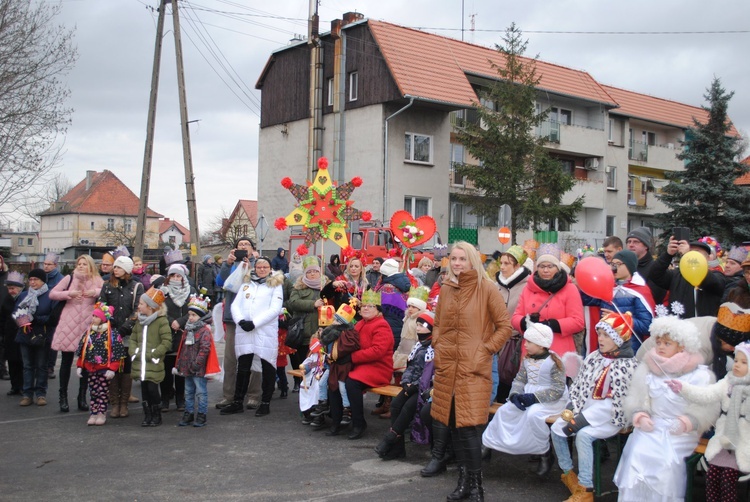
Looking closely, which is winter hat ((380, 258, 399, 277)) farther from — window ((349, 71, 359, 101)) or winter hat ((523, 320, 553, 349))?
window ((349, 71, 359, 101))

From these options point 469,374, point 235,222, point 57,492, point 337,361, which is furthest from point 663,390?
point 235,222

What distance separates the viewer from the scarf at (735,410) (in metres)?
5.12

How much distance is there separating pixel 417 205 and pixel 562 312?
25.5m

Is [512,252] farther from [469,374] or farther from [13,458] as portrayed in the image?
[13,458]

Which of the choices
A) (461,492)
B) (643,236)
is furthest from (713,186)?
(461,492)

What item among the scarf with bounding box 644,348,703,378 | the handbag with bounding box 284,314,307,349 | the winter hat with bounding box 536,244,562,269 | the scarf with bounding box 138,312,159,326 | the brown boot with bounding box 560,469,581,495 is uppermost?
the winter hat with bounding box 536,244,562,269

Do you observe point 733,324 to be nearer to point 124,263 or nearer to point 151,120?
point 124,263

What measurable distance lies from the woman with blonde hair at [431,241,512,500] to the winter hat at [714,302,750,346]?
5.27ft

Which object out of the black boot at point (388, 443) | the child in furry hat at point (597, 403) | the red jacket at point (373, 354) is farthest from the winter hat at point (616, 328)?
the red jacket at point (373, 354)

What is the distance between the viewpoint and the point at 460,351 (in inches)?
234

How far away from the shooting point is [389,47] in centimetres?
3052

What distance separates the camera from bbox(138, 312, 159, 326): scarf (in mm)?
8797

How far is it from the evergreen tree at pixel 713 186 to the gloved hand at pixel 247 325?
81.0 feet

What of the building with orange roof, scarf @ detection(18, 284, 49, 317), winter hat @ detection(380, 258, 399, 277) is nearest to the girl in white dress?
winter hat @ detection(380, 258, 399, 277)
